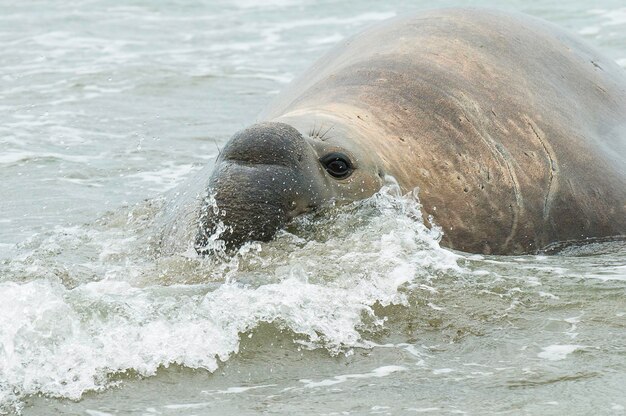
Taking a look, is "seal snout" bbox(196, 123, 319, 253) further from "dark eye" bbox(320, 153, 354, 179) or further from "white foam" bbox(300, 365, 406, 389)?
"white foam" bbox(300, 365, 406, 389)

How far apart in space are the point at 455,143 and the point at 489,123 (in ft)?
0.97

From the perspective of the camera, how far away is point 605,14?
16.1m

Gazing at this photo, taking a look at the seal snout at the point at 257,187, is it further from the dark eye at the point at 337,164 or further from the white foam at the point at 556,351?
the white foam at the point at 556,351

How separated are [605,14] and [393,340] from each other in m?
11.9

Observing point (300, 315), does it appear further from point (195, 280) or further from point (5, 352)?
point (5, 352)

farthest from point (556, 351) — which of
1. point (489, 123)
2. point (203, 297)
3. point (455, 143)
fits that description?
point (489, 123)

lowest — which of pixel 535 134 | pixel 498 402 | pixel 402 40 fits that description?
pixel 498 402

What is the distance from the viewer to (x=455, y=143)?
6.82 m

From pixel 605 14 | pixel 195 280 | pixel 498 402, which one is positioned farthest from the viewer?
pixel 605 14

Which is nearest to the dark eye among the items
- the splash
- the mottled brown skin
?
the splash

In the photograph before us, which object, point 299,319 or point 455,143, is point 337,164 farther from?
point 299,319

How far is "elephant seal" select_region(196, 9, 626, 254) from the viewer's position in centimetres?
584

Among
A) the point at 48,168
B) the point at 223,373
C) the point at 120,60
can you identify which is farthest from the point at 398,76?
the point at 120,60

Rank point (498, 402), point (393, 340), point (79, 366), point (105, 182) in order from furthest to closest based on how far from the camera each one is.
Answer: point (105, 182) → point (393, 340) → point (79, 366) → point (498, 402)
